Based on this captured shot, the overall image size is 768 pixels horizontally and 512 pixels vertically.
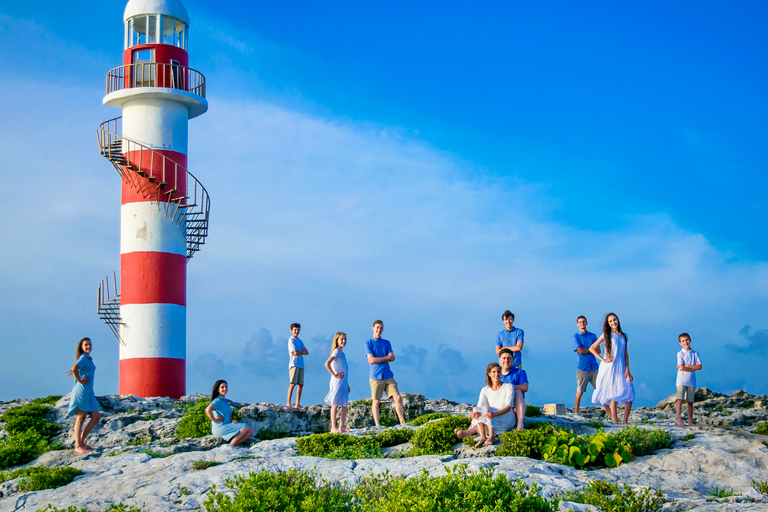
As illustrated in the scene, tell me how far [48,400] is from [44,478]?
8.57 metres

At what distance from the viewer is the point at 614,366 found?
14.7m

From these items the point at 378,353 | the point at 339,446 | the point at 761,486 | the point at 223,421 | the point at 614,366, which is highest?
the point at 378,353

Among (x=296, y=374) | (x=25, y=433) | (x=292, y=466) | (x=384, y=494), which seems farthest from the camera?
(x=296, y=374)

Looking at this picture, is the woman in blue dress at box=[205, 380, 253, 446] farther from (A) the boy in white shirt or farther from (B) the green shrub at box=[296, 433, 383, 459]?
(A) the boy in white shirt

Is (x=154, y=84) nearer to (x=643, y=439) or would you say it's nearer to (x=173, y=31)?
(x=173, y=31)

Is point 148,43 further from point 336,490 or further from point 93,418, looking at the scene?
point 336,490

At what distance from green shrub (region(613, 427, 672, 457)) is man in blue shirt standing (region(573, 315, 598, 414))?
3.37m

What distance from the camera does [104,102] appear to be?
25203 mm

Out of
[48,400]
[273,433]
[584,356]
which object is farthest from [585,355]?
[48,400]

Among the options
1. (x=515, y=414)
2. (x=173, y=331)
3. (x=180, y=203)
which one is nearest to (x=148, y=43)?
(x=180, y=203)

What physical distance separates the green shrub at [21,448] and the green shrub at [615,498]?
11.6 m

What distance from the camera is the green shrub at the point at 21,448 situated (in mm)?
15211

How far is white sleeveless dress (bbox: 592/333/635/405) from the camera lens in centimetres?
1464

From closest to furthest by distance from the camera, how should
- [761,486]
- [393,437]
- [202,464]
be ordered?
[761,486]
[202,464]
[393,437]
